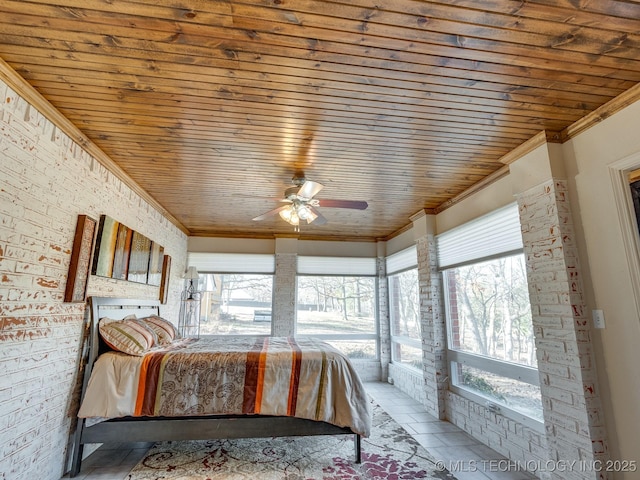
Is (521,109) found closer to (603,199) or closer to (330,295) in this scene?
(603,199)

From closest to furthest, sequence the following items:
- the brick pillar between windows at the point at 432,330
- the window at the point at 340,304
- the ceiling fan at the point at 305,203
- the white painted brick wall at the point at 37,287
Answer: the white painted brick wall at the point at 37,287
the ceiling fan at the point at 305,203
the brick pillar between windows at the point at 432,330
the window at the point at 340,304

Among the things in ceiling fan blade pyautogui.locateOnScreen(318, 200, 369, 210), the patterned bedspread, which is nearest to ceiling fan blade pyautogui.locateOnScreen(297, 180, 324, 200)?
ceiling fan blade pyautogui.locateOnScreen(318, 200, 369, 210)

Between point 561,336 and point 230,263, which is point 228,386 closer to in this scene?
point 561,336

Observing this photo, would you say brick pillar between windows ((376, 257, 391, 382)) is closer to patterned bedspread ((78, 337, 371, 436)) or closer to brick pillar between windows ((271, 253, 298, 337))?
brick pillar between windows ((271, 253, 298, 337))

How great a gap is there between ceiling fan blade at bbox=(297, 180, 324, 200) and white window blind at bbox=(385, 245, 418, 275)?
8.35ft

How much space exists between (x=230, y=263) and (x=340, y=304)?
2196 mm

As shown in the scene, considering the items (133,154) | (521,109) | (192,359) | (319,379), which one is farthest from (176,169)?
(521,109)

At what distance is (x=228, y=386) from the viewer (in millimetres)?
2820

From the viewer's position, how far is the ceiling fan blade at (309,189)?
2.84m

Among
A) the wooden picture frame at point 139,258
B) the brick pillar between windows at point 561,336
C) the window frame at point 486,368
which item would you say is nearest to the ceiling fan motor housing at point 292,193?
the wooden picture frame at point 139,258

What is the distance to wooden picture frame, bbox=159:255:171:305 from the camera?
4648 millimetres

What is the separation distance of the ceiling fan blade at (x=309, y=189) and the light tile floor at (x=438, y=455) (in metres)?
2.63

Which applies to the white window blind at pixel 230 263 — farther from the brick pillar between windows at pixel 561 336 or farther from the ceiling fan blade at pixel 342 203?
the brick pillar between windows at pixel 561 336

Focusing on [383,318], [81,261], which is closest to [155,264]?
[81,261]
